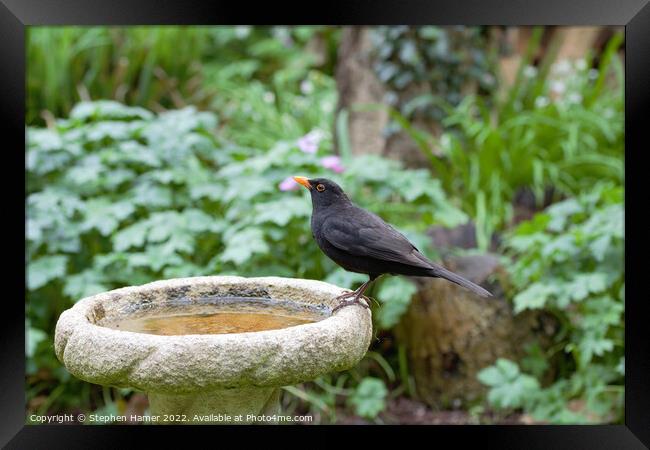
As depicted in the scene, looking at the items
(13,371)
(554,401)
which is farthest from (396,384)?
(13,371)

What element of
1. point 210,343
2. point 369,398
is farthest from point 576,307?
point 210,343

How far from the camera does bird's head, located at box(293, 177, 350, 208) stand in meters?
2.94

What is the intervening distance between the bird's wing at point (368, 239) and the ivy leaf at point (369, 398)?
1562 millimetres

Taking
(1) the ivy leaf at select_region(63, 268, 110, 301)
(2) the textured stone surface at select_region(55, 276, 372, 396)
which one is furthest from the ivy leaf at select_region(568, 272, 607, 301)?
(1) the ivy leaf at select_region(63, 268, 110, 301)

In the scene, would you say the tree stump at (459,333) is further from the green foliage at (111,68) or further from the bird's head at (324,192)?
the green foliage at (111,68)

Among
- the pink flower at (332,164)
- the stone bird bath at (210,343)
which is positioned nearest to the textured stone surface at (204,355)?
the stone bird bath at (210,343)

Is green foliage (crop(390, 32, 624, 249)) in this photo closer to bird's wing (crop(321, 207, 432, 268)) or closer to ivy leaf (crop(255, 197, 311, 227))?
ivy leaf (crop(255, 197, 311, 227))

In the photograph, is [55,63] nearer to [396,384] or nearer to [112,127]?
[112,127]

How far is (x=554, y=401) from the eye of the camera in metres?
4.04

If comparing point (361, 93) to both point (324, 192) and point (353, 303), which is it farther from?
point (353, 303)

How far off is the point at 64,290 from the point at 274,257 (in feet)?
3.66

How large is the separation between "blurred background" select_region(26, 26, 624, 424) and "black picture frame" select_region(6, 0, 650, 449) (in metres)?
1.24

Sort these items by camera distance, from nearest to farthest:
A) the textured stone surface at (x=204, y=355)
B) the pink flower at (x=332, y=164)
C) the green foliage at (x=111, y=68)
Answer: the textured stone surface at (x=204, y=355) → the pink flower at (x=332, y=164) → the green foliage at (x=111, y=68)

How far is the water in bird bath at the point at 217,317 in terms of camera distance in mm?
2537
